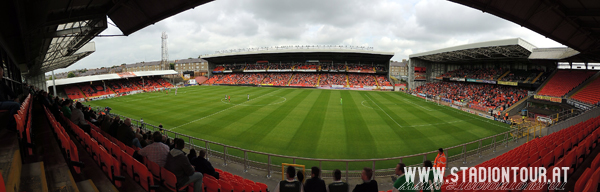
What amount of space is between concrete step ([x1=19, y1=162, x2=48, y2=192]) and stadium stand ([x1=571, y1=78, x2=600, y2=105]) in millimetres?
31917

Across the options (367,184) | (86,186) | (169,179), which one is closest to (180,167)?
(169,179)

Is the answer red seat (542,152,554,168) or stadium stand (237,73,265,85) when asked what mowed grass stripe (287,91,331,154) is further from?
stadium stand (237,73,265,85)

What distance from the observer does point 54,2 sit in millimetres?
5949

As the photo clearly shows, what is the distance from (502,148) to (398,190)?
1126cm

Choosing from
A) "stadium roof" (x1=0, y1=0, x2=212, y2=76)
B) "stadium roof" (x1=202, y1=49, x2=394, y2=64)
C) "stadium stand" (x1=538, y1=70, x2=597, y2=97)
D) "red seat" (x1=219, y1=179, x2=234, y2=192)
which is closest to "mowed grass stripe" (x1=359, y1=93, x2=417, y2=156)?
"red seat" (x1=219, y1=179, x2=234, y2=192)

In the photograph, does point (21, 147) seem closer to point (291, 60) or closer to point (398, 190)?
point (398, 190)

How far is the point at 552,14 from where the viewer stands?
826 cm

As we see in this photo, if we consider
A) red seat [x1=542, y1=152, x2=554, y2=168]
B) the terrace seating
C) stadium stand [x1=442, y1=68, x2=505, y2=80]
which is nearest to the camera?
red seat [x1=542, y1=152, x2=554, y2=168]

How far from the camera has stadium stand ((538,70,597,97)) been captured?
2344 centimetres

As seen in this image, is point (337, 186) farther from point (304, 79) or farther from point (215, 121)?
point (304, 79)

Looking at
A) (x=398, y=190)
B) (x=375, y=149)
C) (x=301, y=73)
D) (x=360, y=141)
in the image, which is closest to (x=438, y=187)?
(x=398, y=190)

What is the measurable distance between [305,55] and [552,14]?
5304 cm

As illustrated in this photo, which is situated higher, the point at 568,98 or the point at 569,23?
the point at 569,23

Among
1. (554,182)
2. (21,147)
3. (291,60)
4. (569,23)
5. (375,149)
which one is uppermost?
(291,60)
